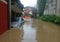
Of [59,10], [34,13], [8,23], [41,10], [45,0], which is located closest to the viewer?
[8,23]

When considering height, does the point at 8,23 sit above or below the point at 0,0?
below

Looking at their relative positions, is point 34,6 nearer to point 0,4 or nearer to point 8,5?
point 8,5

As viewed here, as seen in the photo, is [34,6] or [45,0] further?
[34,6]

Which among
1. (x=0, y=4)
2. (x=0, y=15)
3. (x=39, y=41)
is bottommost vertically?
(x=39, y=41)

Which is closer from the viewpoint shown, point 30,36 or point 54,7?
point 30,36

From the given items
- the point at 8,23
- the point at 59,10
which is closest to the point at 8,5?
the point at 8,23

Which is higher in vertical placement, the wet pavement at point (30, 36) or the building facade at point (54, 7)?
the building facade at point (54, 7)

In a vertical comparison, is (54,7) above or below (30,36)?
above

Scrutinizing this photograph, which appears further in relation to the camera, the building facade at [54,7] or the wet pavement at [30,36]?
the building facade at [54,7]

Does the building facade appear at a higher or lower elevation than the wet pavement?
higher

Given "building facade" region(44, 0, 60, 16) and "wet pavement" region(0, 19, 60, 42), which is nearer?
"wet pavement" region(0, 19, 60, 42)

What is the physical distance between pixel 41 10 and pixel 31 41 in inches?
1185

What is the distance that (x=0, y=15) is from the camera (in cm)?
839

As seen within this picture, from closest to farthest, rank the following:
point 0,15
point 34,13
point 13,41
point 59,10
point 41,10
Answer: point 13,41
point 0,15
point 59,10
point 41,10
point 34,13
